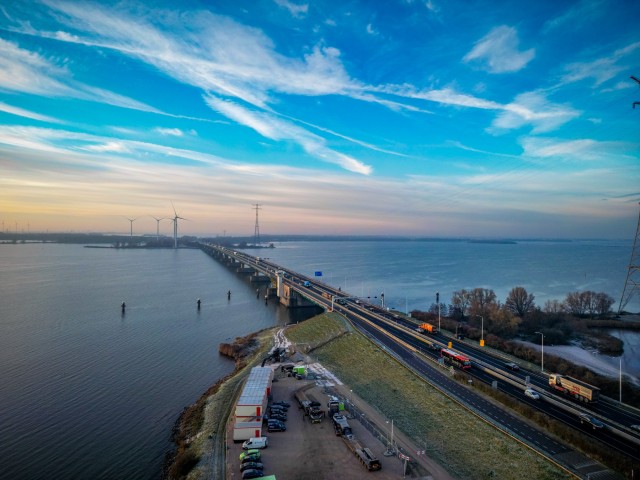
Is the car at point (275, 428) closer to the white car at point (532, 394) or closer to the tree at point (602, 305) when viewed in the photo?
the white car at point (532, 394)

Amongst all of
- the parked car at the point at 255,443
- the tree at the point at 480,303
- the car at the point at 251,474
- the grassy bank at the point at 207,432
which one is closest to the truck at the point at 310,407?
the parked car at the point at 255,443

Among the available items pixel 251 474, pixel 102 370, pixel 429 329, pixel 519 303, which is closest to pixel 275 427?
pixel 251 474

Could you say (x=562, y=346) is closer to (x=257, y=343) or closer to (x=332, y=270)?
(x=257, y=343)

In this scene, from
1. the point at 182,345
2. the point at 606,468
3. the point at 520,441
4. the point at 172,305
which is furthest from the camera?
the point at 172,305

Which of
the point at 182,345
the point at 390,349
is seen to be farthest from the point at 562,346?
the point at 182,345

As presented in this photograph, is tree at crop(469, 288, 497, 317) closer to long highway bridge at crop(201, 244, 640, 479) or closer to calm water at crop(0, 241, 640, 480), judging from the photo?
calm water at crop(0, 241, 640, 480)

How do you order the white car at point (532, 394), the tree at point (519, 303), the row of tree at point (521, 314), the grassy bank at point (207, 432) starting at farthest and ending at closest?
the tree at point (519, 303), the row of tree at point (521, 314), the white car at point (532, 394), the grassy bank at point (207, 432)
